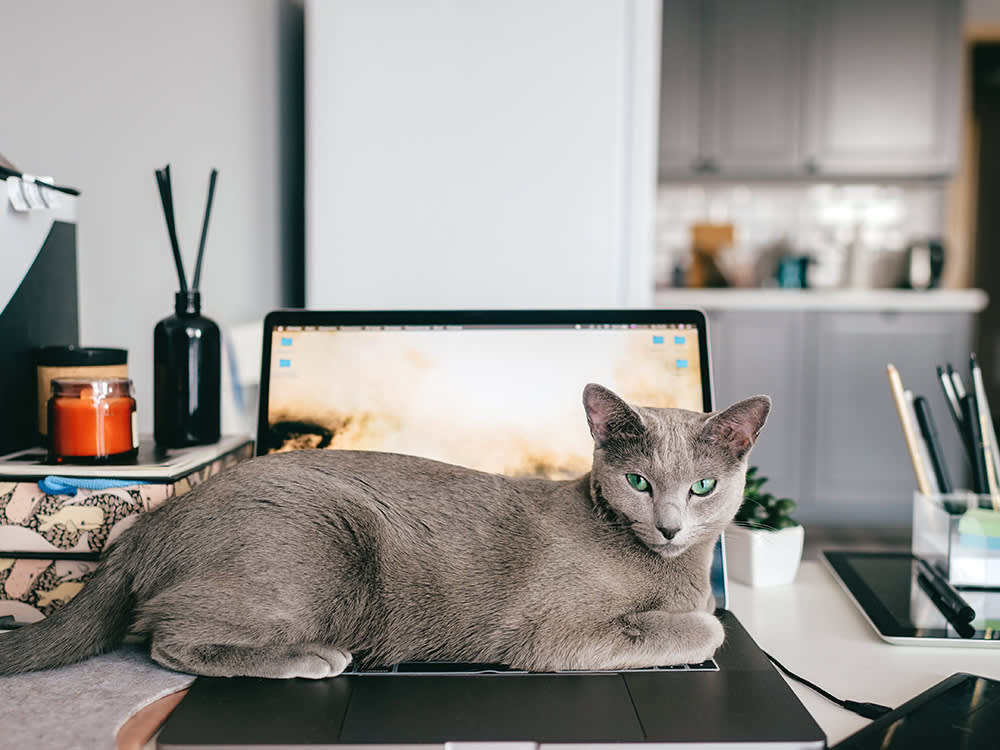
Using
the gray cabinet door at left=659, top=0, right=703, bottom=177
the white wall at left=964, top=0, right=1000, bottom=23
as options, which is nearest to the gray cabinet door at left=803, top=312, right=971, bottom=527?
the gray cabinet door at left=659, top=0, right=703, bottom=177

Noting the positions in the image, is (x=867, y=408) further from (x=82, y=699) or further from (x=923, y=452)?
(x=82, y=699)

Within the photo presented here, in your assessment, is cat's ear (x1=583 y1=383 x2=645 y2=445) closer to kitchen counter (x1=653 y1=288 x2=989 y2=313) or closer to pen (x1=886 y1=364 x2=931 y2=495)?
pen (x1=886 y1=364 x2=931 y2=495)

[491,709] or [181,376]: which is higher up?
[181,376]

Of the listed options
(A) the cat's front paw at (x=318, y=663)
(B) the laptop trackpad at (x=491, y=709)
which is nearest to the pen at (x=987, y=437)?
(B) the laptop trackpad at (x=491, y=709)

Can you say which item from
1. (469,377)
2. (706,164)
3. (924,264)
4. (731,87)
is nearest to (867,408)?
(924,264)

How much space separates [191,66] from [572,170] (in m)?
0.62

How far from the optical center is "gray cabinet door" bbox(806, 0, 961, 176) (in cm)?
322

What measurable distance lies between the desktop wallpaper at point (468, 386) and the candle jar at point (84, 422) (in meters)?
0.16

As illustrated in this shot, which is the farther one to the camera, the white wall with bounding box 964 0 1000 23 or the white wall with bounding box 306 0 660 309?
the white wall with bounding box 964 0 1000 23

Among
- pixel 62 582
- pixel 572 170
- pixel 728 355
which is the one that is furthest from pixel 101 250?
pixel 728 355

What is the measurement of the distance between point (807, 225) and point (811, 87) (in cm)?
68

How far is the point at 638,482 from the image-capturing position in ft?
2.21

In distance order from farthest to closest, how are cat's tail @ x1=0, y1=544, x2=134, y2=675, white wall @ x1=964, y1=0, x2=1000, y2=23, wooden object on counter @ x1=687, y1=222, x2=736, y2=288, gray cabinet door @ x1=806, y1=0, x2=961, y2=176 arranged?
white wall @ x1=964, y1=0, x2=1000, y2=23, wooden object on counter @ x1=687, y1=222, x2=736, y2=288, gray cabinet door @ x1=806, y1=0, x2=961, y2=176, cat's tail @ x1=0, y1=544, x2=134, y2=675

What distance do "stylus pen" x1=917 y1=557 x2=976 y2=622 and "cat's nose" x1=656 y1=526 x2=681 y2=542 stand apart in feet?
0.99
